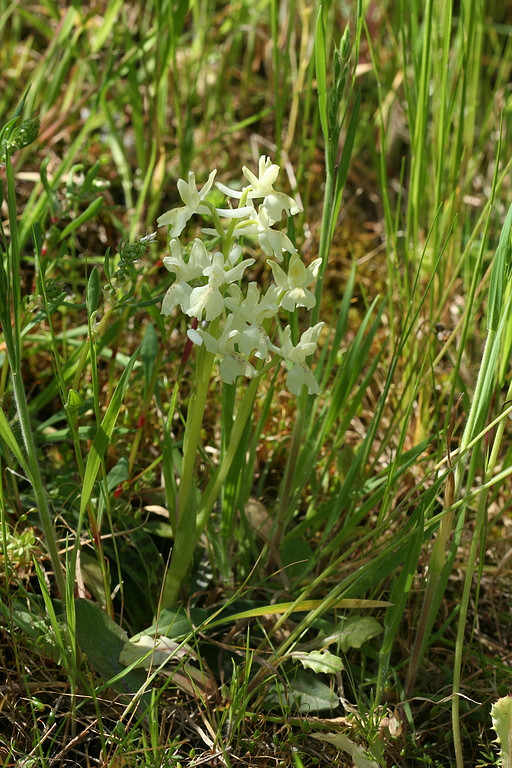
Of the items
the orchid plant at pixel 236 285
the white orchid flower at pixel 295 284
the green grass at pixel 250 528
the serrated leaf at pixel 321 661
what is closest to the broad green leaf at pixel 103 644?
the green grass at pixel 250 528

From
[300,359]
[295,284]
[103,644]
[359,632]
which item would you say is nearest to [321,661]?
[359,632]

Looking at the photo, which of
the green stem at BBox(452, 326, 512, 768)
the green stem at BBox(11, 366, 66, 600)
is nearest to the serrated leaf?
the green stem at BBox(452, 326, 512, 768)

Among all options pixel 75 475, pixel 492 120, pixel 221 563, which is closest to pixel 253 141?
pixel 492 120

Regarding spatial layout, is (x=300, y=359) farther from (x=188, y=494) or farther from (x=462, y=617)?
(x=462, y=617)

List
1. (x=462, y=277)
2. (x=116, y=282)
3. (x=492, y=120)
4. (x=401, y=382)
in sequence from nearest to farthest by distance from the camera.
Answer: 1. (x=116, y=282)
2. (x=401, y=382)
3. (x=462, y=277)
4. (x=492, y=120)

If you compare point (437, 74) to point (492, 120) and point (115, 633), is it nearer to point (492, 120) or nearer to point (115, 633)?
point (492, 120)

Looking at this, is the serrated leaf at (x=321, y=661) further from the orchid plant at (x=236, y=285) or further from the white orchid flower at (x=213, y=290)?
the white orchid flower at (x=213, y=290)

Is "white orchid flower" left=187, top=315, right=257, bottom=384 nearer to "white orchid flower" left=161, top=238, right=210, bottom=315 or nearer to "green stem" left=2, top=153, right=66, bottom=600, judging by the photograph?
"white orchid flower" left=161, top=238, right=210, bottom=315
